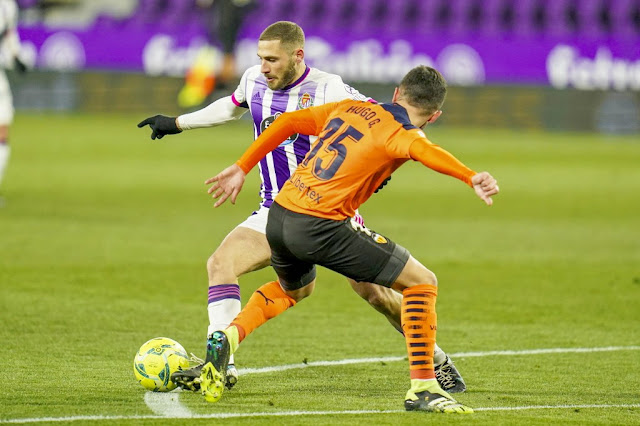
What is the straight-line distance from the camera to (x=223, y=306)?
18.9 feet

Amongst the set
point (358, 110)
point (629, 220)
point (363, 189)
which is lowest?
point (629, 220)

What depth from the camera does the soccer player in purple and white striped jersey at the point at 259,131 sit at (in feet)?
18.9

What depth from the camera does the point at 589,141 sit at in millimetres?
23250

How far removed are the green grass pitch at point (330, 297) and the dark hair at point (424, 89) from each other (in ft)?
4.51

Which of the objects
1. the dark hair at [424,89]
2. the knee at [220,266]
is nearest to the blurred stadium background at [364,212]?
the knee at [220,266]

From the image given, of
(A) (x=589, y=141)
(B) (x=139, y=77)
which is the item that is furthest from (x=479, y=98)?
(B) (x=139, y=77)

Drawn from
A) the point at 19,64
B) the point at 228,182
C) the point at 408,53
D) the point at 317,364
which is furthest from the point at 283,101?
the point at 408,53

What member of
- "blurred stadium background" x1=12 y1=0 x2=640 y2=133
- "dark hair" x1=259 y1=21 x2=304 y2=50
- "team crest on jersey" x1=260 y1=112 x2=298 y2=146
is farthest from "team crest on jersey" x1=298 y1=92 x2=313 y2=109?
"blurred stadium background" x1=12 y1=0 x2=640 y2=133

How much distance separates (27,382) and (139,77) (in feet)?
67.9

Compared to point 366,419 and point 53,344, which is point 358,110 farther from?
point 53,344

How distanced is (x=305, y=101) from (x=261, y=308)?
1.16m

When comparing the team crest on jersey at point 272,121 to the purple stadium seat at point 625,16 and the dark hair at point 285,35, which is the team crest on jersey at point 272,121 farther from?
the purple stadium seat at point 625,16

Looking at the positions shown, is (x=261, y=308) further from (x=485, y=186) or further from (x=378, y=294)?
(x=485, y=186)

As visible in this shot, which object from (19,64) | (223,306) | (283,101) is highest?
(283,101)
